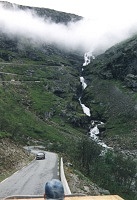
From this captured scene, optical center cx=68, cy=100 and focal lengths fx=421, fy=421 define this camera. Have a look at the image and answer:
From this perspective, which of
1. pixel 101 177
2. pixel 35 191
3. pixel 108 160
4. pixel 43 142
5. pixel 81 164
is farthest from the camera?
pixel 43 142

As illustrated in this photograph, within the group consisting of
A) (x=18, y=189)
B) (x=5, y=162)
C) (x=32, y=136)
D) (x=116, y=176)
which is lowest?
(x=32, y=136)

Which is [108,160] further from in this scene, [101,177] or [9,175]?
[9,175]

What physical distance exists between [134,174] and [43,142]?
278 ft

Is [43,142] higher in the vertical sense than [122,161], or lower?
lower

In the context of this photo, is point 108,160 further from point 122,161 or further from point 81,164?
point 81,164

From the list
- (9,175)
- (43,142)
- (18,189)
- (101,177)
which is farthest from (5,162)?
(43,142)

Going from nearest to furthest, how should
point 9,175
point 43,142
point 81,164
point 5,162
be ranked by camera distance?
point 9,175 < point 5,162 < point 81,164 < point 43,142

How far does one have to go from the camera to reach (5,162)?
202ft

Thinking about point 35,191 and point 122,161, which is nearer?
point 35,191

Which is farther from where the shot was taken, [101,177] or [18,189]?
[101,177]

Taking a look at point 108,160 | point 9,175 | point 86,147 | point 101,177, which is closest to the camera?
point 9,175

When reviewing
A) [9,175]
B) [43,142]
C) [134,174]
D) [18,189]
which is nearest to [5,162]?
[9,175]

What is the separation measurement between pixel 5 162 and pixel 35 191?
2473 cm

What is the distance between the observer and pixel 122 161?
11338cm
